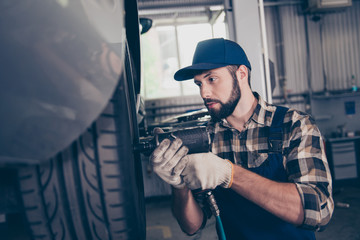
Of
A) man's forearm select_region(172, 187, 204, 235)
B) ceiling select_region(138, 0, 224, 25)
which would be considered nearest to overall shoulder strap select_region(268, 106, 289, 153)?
man's forearm select_region(172, 187, 204, 235)

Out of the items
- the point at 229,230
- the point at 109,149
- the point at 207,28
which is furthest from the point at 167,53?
the point at 109,149

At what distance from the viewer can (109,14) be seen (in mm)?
531

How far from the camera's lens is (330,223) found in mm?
2717

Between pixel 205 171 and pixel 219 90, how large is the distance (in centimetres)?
48

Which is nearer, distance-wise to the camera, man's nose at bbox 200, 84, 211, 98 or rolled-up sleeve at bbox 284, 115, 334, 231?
rolled-up sleeve at bbox 284, 115, 334, 231

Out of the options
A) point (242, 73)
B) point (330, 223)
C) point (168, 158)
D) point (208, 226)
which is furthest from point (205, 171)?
point (330, 223)

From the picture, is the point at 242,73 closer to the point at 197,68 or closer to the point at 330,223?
the point at 197,68

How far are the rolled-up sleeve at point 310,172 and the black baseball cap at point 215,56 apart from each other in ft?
1.31

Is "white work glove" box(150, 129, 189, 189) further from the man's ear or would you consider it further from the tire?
the man's ear

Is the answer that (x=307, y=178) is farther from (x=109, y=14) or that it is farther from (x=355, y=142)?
(x=355, y=142)

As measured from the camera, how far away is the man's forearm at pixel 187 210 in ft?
3.76

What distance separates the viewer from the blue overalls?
3.53 ft

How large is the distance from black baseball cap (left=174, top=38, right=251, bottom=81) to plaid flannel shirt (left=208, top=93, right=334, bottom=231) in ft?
0.83

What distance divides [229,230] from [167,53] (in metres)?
3.68
